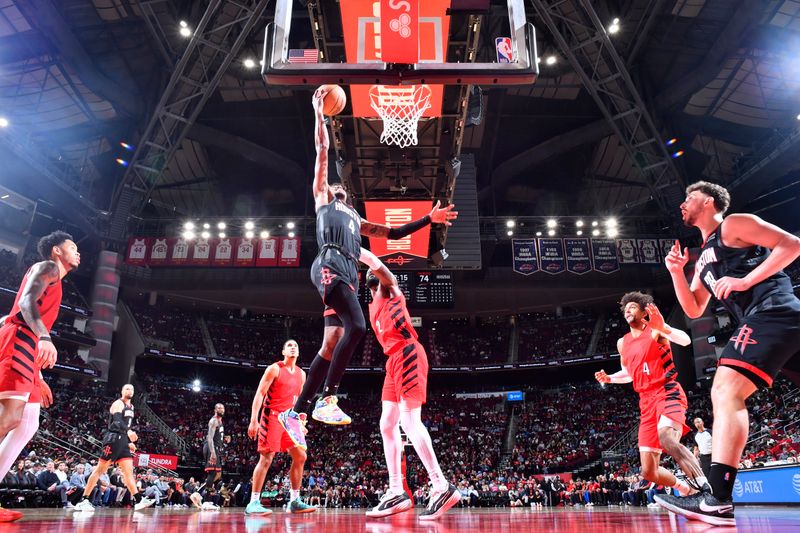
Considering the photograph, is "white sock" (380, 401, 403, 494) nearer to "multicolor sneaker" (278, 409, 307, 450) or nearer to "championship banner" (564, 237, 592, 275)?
"multicolor sneaker" (278, 409, 307, 450)

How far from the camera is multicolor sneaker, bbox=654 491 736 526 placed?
10.1 ft

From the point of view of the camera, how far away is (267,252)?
959 inches

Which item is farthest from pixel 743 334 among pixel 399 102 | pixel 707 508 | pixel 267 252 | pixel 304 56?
pixel 267 252

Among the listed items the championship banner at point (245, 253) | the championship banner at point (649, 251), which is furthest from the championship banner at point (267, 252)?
the championship banner at point (649, 251)

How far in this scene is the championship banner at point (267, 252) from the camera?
2412cm

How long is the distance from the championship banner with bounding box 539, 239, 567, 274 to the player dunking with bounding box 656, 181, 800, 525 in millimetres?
20084

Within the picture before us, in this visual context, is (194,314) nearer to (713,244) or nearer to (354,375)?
(354,375)

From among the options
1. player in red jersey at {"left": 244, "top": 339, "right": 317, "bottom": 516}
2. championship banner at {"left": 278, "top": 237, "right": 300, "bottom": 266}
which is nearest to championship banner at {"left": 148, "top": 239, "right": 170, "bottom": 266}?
championship banner at {"left": 278, "top": 237, "right": 300, "bottom": 266}

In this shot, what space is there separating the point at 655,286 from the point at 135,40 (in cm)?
2714

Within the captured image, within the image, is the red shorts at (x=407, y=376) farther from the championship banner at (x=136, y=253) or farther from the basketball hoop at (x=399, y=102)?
the championship banner at (x=136, y=253)

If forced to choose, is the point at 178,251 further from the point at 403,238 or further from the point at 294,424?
the point at 294,424

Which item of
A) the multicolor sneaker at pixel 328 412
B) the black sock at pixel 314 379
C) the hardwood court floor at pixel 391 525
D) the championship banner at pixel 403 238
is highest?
the championship banner at pixel 403 238

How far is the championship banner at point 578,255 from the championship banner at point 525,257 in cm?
144

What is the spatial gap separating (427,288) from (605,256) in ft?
26.4
